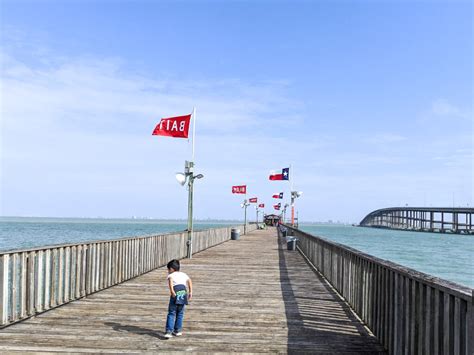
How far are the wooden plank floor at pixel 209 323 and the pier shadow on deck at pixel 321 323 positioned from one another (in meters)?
0.01

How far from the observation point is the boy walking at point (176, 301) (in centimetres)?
684

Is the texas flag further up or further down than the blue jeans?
further up

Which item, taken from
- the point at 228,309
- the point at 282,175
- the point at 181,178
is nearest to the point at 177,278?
the point at 228,309

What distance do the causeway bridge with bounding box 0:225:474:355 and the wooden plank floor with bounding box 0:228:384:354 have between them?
0.05 ft

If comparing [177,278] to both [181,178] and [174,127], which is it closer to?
[181,178]

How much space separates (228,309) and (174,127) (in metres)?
11.6

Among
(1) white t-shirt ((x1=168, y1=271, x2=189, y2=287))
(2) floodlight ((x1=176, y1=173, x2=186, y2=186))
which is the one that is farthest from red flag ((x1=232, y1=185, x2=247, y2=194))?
(1) white t-shirt ((x1=168, y1=271, x2=189, y2=287))

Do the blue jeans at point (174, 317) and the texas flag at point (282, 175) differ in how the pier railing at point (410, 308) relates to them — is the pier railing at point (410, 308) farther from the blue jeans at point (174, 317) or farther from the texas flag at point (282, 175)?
the texas flag at point (282, 175)

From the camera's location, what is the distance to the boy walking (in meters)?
6.84

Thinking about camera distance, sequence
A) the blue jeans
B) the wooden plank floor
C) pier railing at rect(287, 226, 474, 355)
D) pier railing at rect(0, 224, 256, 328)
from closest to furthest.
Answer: pier railing at rect(287, 226, 474, 355)
the wooden plank floor
the blue jeans
pier railing at rect(0, 224, 256, 328)

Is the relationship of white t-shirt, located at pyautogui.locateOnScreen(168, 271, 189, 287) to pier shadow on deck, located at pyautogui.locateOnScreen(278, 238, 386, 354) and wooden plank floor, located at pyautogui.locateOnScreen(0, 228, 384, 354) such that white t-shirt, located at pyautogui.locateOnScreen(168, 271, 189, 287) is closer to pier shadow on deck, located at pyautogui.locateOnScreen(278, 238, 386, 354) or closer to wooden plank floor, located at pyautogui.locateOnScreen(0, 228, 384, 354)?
wooden plank floor, located at pyautogui.locateOnScreen(0, 228, 384, 354)

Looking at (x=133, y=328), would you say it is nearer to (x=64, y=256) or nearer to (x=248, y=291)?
(x=64, y=256)

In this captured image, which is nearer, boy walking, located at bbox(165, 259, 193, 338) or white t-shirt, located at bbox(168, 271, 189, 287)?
boy walking, located at bbox(165, 259, 193, 338)

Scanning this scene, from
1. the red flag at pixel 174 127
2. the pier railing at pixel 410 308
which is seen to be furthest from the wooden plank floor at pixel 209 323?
the red flag at pixel 174 127
